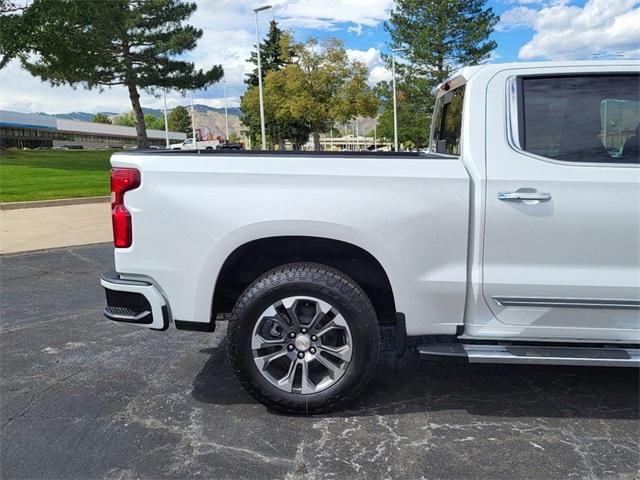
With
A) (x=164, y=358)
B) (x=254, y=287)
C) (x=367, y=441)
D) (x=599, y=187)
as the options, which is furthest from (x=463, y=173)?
(x=164, y=358)

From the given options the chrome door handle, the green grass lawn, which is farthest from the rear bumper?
the green grass lawn

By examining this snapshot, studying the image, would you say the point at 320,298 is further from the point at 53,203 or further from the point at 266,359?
the point at 53,203

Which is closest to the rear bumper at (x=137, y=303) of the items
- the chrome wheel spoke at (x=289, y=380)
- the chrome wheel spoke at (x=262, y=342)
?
the chrome wheel spoke at (x=262, y=342)

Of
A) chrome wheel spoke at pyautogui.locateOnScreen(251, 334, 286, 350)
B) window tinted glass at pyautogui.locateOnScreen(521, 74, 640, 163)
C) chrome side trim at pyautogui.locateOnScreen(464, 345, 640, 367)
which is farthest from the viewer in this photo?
chrome wheel spoke at pyautogui.locateOnScreen(251, 334, 286, 350)

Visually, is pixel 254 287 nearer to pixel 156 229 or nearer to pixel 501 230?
pixel 156 229

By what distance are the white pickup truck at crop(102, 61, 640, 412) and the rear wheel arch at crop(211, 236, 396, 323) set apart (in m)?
0.03

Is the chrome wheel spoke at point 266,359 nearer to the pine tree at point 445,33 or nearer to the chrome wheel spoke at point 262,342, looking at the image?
the chrome wheel spoke at point 262,342

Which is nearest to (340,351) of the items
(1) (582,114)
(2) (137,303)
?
(2) (137,303)

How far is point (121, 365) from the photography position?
13.4ft

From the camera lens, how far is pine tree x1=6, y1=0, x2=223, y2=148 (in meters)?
26.5

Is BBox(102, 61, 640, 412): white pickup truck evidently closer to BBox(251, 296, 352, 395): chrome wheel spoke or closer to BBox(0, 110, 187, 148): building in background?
BBox(251, 296, 352, 395): chrome wheel spoke

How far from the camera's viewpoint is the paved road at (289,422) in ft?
9.04

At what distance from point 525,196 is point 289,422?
183 centimetres

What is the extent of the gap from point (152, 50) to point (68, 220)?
96.1 ft
